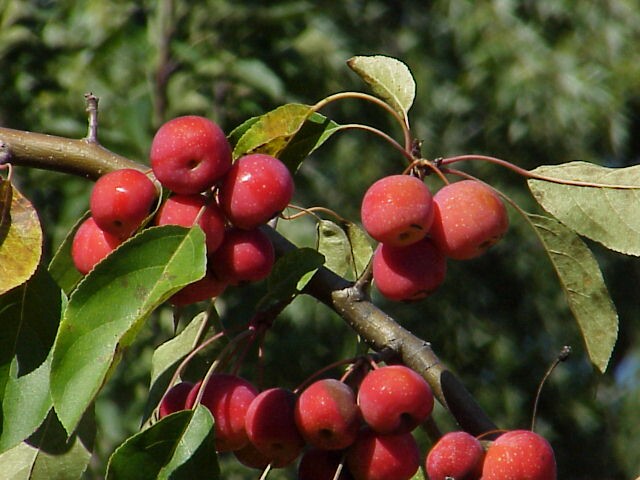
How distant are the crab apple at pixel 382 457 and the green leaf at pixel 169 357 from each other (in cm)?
21

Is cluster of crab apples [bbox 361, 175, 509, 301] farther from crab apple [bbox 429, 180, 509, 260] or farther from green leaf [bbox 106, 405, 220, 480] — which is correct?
green leaf [bbox 106, 405, 220, 480]

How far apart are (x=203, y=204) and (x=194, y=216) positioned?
0.02m

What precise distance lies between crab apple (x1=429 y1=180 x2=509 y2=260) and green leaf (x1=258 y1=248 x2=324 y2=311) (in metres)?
0.10

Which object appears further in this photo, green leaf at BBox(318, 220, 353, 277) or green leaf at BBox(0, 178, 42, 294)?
green leaf at BBox(318, 220, 353, 277)

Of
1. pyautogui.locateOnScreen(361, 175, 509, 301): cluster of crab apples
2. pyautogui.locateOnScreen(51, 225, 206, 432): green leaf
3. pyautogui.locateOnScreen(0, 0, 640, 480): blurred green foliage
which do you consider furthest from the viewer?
pyautogui.locateOnScreen(0, 0, 640, 480): blurred green foliage

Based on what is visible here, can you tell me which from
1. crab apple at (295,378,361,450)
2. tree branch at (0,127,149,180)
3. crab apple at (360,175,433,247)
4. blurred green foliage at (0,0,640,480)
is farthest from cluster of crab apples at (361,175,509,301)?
blurred green foliage at (0,0,640,480)

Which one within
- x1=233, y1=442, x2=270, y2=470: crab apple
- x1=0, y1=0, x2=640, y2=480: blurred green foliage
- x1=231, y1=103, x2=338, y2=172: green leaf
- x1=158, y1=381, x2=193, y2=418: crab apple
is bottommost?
x1=0, y1=0, x2=640, y2=480: blurred green foliage

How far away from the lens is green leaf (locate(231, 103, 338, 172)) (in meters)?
0.95

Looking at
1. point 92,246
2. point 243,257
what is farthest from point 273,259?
point 92,246

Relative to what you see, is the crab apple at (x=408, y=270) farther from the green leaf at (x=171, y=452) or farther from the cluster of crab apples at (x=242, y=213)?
the green leaf at (x=171, y=452)

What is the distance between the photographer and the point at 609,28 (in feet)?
16.3

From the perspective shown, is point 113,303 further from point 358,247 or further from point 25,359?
point 358,247

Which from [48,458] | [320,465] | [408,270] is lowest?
[48,458]

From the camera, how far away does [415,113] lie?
4.46m
